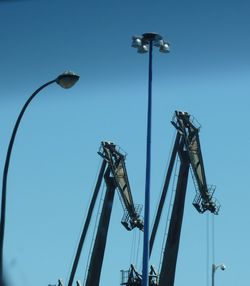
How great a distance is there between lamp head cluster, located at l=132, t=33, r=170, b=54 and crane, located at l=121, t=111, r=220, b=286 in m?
35.2

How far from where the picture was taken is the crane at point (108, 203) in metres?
70.1

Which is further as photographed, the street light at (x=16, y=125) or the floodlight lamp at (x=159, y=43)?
the floodlight lamp at (x=159, y=43)

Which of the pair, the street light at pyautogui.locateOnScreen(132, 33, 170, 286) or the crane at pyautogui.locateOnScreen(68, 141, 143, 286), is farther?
the crane at pyautogui.locateOnScreen(68, 141, 143, 286)

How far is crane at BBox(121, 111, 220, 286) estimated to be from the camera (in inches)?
2566

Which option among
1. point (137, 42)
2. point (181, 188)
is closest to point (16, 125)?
point (137, 42)

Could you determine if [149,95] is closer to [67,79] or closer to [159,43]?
[159,43]

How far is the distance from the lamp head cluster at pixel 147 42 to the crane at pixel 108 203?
38.5 metres

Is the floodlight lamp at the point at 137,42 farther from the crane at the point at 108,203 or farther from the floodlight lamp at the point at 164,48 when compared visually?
the crane at the point at 108,203

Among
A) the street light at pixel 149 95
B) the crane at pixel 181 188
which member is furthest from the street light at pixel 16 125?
the crane at pixel 181 188

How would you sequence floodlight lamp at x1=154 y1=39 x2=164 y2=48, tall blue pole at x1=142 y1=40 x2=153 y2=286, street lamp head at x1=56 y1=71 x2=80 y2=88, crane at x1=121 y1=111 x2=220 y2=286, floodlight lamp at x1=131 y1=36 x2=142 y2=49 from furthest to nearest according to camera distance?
crane at x1=121 y1=111 x2=220 y2=286, tall blue pole at x1=142 y1=40 x2=153 y2=286, floodlight lamp at x1=154 y1=39 x2=164 y2=48, floodlight lamp at x1=131 y1=36 x2=142 y2=49, street lamp head at x1=56 y1=71 x2=80 y2=88

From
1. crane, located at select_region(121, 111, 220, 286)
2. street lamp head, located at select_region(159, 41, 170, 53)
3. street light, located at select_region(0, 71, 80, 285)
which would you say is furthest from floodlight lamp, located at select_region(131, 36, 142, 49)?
crane, located at select_region(121, 111, 220, 286)

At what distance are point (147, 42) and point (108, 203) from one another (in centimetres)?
4190

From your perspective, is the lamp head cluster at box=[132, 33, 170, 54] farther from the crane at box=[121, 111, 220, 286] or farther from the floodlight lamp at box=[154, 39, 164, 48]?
→ the crane at box=[121, 111, 220, 286]

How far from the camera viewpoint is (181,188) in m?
67.3
